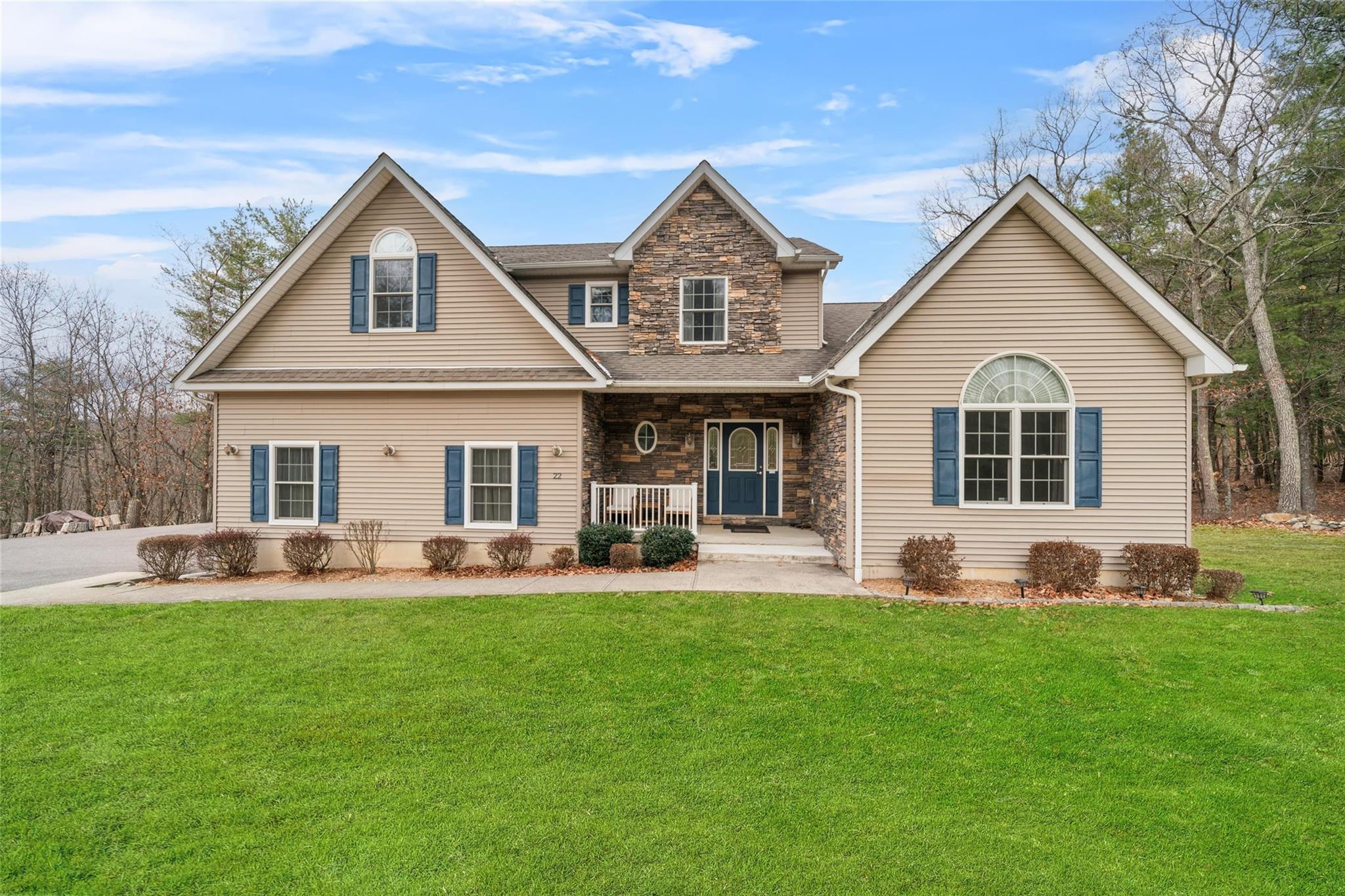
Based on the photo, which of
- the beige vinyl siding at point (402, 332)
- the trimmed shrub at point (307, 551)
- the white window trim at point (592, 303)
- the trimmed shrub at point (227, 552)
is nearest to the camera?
the trimmed shrub at point (227, 552)

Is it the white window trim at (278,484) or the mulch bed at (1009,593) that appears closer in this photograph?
the mulch bed at (1009,593)

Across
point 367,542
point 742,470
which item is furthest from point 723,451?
point 367,542

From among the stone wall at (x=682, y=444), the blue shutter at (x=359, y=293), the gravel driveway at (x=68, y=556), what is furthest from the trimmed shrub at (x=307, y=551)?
the stone wall at (x=682, y=444)

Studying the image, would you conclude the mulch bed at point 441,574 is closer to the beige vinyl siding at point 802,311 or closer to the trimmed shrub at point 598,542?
the trimmed shrub at point 598,542

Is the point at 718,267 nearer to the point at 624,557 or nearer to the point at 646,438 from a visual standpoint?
the point at 646,438

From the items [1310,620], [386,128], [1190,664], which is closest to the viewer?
[1190,664]

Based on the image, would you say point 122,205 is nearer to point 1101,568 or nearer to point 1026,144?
point 1101,568

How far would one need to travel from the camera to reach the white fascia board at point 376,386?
1045 cm

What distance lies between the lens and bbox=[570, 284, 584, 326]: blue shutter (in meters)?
13.5

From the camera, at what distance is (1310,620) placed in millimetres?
7395

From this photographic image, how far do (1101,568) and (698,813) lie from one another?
332 inches

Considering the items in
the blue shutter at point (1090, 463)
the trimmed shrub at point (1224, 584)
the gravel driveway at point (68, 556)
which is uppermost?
the blue shutter at point (1090, 463)

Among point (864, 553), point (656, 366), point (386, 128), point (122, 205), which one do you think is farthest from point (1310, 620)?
point (122, 205)

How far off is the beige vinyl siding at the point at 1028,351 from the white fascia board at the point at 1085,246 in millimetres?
265
